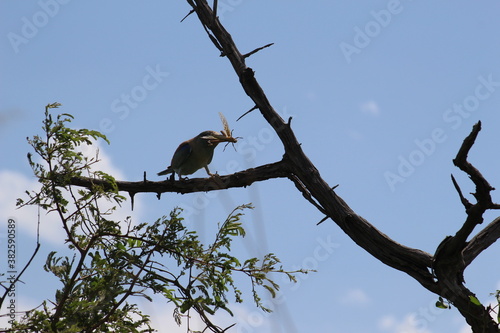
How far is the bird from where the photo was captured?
249 inches

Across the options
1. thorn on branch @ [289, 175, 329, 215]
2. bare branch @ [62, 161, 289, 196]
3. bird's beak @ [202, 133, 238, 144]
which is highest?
bird's beak @ [202, 133, 238, 144]

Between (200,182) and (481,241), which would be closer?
(481,241)

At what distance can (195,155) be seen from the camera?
249 inches

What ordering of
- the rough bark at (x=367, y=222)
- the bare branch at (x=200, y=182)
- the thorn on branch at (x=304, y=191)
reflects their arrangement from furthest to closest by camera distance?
the bare branch at (x=200, y=182) → the thorn on branch at (x=304, y=191) → the rough bark at (x=367, y=222)

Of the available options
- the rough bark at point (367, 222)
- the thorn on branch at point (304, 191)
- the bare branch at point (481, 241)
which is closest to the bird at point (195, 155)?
the rough bark at point (367, 222)

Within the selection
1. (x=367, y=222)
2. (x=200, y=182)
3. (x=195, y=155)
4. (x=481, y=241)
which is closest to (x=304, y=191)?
(x=367, y=222)

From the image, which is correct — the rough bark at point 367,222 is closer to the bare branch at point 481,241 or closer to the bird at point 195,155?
the bare branch at point 481,241

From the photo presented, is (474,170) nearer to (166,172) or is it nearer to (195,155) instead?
(195,155)

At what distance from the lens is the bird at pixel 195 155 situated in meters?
6.31

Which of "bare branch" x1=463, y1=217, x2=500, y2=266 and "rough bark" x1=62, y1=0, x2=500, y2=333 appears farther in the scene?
"bare branch" x1=463, y1=217, x2=500, y2=266

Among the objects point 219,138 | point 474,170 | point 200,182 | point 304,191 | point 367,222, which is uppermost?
point 219,138

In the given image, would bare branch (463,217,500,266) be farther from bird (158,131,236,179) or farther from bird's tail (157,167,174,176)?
bird's tail (157,167,174,176)

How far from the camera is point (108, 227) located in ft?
14.0

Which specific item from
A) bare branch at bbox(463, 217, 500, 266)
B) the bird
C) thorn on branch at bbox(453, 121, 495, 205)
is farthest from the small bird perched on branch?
thorn on branch at bbox(453, 121, 495, 205)
